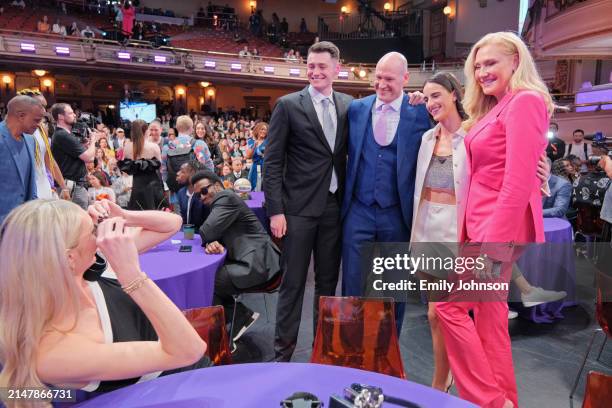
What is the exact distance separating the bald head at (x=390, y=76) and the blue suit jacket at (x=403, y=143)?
0.27ft

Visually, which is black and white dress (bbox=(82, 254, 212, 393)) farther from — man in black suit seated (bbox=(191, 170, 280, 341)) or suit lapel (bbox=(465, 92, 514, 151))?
man in black suit seated (bbox=(191, 170, 280, 341))

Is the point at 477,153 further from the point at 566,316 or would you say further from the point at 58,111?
the point at 58,111

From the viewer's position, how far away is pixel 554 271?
3150 mm

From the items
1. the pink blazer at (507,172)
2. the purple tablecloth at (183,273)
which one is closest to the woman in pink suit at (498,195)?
the pink blazer at (507,172)

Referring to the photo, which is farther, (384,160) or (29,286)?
(384,160)

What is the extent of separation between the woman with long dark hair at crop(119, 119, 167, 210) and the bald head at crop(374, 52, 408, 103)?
312 cm

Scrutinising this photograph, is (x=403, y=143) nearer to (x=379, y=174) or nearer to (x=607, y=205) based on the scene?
(x=379, y=174)

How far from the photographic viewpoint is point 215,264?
2607 millimetres

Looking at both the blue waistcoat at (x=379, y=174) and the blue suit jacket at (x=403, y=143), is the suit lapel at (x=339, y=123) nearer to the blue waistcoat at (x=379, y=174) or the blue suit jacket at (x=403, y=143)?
the blue suit jacket at (x=403, y=143)

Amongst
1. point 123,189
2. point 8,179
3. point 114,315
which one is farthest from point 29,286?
point 123,189

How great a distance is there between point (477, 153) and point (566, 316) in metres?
2.67

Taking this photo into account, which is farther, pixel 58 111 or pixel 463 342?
pixel 58 111

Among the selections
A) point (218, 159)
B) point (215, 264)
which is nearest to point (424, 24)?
point (218, 159)

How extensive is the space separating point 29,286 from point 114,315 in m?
0.31
